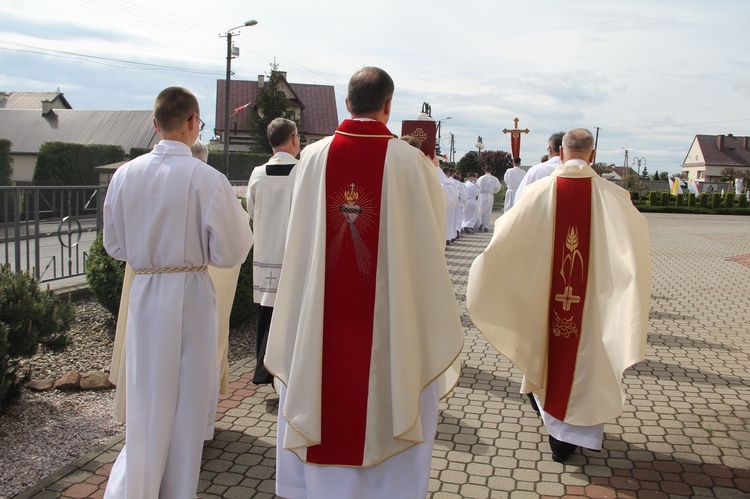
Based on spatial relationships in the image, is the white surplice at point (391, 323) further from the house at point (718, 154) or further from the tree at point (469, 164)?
the house at point (718, 154)

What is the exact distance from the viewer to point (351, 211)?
3373 mm

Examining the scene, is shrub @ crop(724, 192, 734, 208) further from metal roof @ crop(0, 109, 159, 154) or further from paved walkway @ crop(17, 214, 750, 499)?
metal roof @ crop(0, 109, 159, 154)

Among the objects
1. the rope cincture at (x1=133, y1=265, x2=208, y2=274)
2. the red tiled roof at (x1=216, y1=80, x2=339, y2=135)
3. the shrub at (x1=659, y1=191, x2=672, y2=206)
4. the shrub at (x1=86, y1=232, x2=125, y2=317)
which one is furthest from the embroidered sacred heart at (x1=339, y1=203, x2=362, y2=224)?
the red tiled roof at (x1=216, y1=80, x2=339, y2=135)

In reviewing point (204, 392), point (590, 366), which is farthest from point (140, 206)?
point (590, 366)

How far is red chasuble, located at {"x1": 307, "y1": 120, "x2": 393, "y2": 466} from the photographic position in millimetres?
3357

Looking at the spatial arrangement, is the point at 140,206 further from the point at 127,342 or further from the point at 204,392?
the point at 204,392

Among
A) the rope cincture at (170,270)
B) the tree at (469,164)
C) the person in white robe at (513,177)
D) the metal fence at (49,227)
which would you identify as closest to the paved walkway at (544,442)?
the rope cincture at (170,270)

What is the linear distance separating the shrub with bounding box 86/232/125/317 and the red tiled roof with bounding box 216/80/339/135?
5417cm

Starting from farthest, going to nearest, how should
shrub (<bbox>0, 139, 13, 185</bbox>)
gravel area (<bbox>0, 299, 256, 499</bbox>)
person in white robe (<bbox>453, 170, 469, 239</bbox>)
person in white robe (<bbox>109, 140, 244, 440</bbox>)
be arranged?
shrub (<bbox>0, 139, 13, 185</bbox>) < person in white robe (<bbox>453, 170, 469, 239</bbox>) < gravel area (<bbox>0, 299, 256, 499</bbox>) < person in white robe (<bbox>109, 140, 244, 440</bbox>)

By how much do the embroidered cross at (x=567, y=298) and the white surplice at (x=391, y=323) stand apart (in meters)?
1.46

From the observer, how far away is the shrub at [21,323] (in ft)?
14.8

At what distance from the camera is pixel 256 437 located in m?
4.65

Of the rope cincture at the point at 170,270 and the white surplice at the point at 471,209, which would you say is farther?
the white surplice at the point at 471,209

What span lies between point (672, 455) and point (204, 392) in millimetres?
2949
